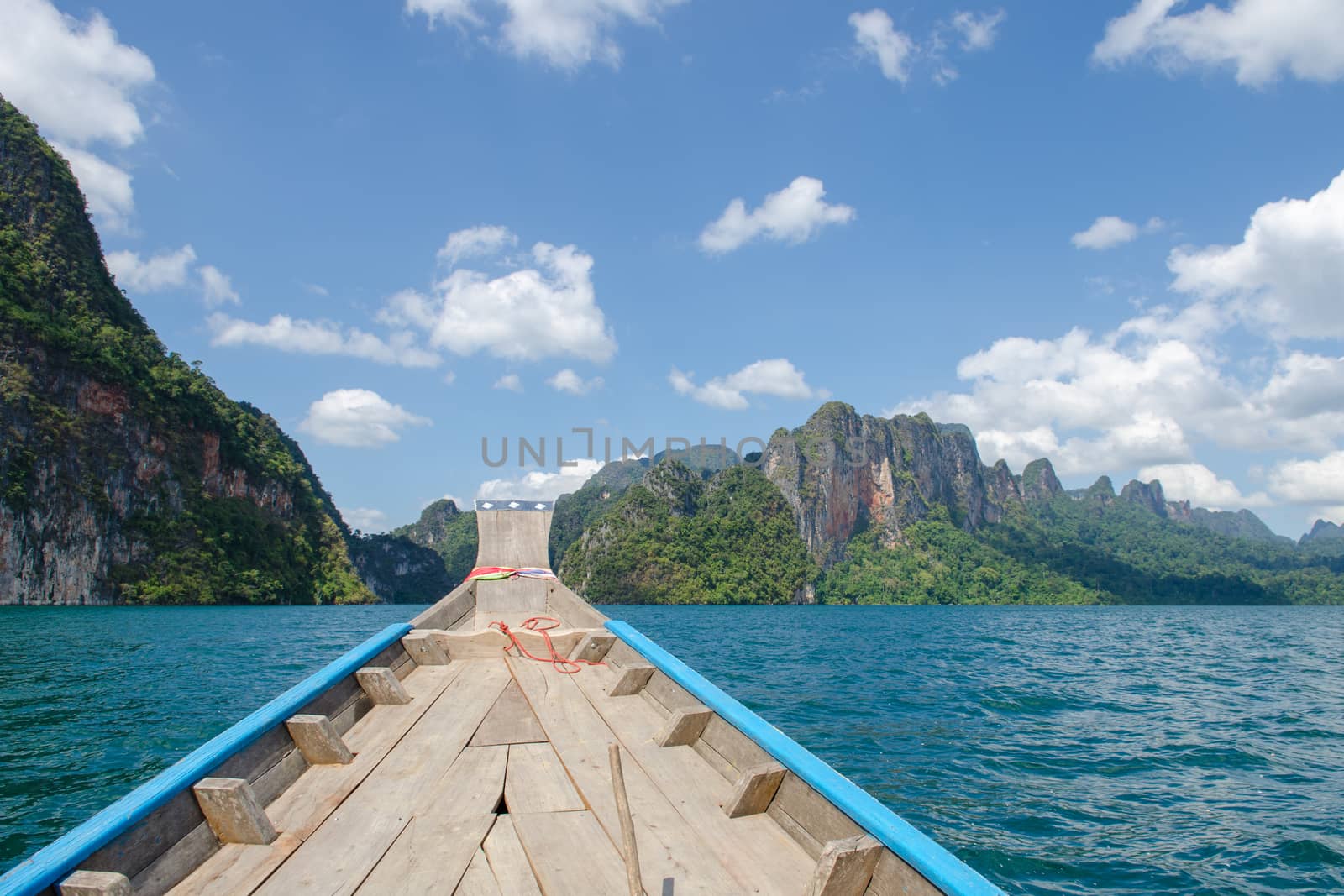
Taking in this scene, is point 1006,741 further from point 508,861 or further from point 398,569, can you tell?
point 398,569

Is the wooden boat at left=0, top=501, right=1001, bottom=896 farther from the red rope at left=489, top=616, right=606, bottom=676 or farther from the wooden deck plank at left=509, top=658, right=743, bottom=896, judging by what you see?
the red rope at left=489, top=616, right=606, bottom=676

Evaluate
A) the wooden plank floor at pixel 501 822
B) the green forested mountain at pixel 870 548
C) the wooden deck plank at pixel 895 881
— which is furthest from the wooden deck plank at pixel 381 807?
the green forested mountain at pixel 870 548

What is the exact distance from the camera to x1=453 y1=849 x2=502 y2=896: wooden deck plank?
2422 millimetres

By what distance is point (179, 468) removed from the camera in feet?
232

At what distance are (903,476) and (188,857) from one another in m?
148

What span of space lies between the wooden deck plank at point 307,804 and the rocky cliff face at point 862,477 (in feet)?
407

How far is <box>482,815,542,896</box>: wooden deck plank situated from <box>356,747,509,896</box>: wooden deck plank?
5 cm

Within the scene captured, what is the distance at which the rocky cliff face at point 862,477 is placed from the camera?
128 m

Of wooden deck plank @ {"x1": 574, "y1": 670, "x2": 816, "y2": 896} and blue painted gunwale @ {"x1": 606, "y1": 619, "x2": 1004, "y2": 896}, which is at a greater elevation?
blue painted gunwale @ {"x1": 606, "y1": 619, "x2": 1004, "y2": 896}

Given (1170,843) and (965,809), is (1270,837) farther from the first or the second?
(965,809)

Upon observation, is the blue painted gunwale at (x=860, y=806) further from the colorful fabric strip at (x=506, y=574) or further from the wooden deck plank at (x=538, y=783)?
the colorful fabric strip at (x=506, y=574)

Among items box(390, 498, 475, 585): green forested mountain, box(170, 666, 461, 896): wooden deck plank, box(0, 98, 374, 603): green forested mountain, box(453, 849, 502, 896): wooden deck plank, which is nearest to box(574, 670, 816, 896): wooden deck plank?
box(453, 849, 502, 896): wooden deck plank

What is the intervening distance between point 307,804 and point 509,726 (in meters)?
1.27

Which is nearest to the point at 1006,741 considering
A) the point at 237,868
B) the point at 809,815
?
the point at 809,815
